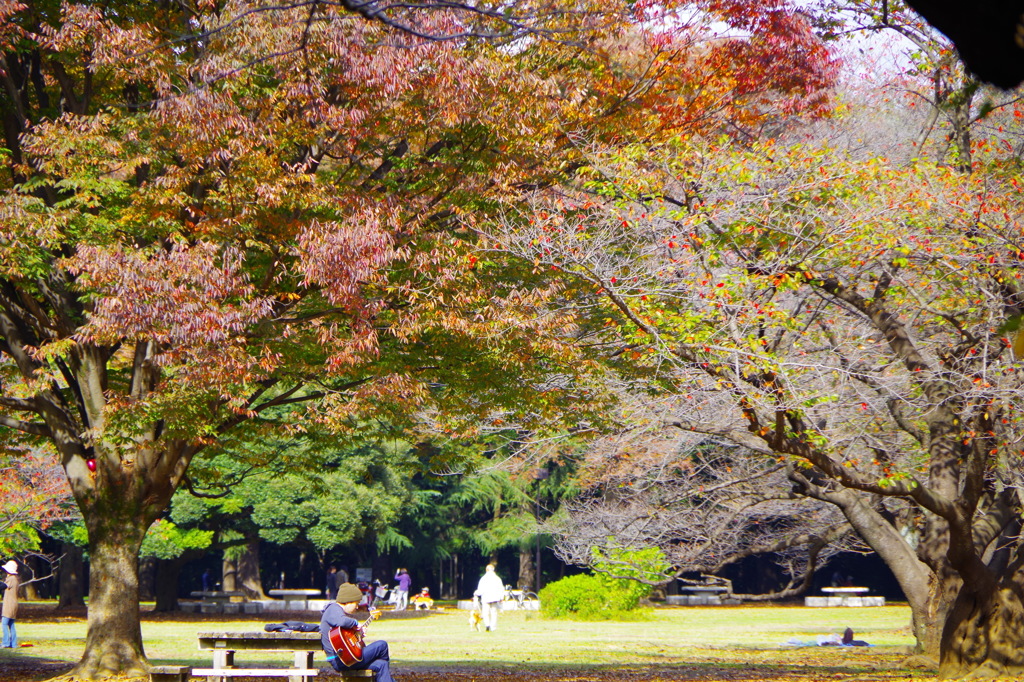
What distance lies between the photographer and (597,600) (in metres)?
28.9

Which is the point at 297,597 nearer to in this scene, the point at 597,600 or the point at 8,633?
the point at 597,600

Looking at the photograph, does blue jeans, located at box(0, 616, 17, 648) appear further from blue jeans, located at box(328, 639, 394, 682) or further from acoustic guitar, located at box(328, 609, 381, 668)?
acoustic guitar, located at box(328, 609, 381, 668)

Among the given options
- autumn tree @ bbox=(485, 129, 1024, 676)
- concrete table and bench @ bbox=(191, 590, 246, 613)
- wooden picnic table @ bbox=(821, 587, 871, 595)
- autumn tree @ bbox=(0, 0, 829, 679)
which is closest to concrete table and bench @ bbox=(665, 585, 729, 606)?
wooden picnic table @ bbox=(821, 587, 871, 595)

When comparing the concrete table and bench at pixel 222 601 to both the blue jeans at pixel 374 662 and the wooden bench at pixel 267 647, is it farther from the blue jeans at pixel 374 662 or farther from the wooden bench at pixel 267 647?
the blue jeans at pixel 374 662

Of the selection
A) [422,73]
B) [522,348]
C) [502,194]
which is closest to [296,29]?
[422,73]

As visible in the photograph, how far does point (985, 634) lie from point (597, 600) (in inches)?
653

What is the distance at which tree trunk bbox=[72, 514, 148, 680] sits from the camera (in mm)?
12852

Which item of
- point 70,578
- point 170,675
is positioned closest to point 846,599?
point 70,578

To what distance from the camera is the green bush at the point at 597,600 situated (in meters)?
28.9

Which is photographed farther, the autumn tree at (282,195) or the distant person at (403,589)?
the distant person at (403,589)

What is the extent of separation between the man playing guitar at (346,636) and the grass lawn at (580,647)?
4.58 meters

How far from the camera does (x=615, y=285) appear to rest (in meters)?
12.4

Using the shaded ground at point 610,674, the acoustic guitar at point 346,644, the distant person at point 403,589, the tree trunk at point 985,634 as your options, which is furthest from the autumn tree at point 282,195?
the distant person at point 403,589

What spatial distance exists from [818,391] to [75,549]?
30333 mm
